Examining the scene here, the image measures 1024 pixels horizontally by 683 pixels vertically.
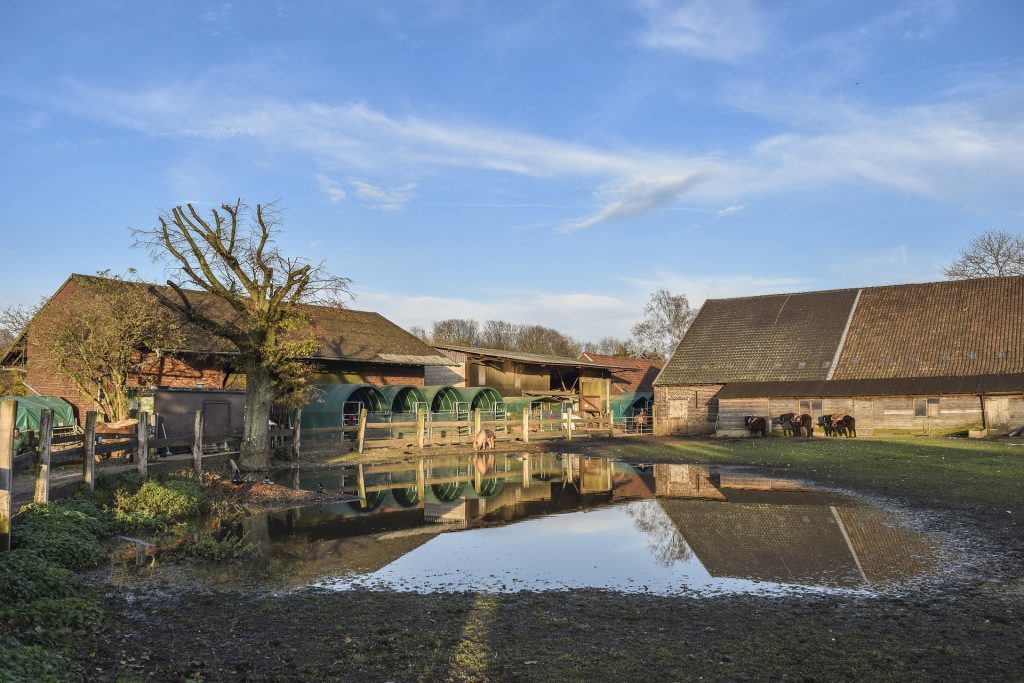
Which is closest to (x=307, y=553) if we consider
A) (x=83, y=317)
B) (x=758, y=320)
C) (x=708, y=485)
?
(x=708, y=485)

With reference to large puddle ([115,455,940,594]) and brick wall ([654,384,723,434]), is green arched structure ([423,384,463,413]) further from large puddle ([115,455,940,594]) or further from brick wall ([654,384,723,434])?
large puddle ([115,455,940,594])

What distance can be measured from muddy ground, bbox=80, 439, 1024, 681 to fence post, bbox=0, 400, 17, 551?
1309 millimetres

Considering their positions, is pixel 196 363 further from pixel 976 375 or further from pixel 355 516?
pixel 976 375

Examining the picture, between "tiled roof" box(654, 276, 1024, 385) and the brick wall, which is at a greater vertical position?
"tiled roof" box(654, 276, 1024, 385)

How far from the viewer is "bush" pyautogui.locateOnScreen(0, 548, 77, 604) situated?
23.1ft

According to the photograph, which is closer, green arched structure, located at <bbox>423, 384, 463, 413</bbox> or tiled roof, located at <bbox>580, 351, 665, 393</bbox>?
green arched structure, located at <bbox>423, 384, 463, 413</bbox>

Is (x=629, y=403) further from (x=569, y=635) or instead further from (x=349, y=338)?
(x=569, y=635)

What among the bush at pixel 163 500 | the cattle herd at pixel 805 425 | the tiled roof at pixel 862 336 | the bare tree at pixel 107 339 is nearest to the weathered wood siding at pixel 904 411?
the cattle herd at pixel 805 425

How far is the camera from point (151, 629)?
22.7ft

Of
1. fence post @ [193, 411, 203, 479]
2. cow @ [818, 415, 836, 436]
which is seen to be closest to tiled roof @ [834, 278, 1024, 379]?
cow @ [818, 415, 836, 436]

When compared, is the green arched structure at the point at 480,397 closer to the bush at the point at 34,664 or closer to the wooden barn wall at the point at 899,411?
the wooden barn wall at the point at 899,411

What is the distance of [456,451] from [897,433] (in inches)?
818

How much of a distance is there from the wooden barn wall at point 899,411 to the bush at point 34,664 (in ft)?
120

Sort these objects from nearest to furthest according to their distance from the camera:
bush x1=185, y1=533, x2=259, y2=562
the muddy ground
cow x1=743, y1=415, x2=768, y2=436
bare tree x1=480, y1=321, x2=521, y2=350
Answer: the muddy ground
bush x1=185, y1=533, x2=259, y2=562
cow x1=743, y1=415, x2=768, y2=436
bare tree x1=480, y1=321, x2=521, y2=350
